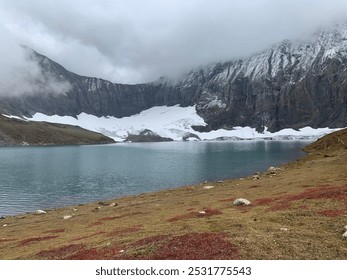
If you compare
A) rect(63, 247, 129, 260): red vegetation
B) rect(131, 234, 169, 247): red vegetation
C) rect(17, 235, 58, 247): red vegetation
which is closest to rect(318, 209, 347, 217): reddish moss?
rect(131, 234, 169, 247): red vegetation

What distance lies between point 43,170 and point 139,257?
420 ft

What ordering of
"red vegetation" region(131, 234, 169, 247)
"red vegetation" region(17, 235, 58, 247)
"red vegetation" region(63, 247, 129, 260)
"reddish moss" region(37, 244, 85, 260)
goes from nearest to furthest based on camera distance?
"red vegetation" region(63, 247, 129, 260), "red vegetation" region(131, 234, 169, 247), "reddish moss" region(37, 244, 85, 260), "red vegetation" region(17, 235, 58, 247)

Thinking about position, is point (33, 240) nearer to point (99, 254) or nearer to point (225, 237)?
point (99, 254)

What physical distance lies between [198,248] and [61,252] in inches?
468

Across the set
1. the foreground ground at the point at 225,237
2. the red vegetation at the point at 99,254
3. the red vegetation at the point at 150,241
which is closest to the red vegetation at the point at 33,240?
the foreground ground at the point at 225,237

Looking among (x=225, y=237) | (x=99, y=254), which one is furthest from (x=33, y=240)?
(x=225, y=237)

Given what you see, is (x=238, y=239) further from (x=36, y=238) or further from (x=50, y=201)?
(x=50, y=201)

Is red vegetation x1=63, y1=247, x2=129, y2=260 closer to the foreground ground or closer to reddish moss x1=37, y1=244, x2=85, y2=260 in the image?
the foreground ground

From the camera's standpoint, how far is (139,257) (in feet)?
73.3

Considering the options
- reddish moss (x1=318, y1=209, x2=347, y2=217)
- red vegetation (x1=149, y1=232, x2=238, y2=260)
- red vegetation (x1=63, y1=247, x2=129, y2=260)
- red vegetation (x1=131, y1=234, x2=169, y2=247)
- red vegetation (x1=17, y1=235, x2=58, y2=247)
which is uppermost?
reddish moss (x1=318, y1=209, x2=347, y2=217)

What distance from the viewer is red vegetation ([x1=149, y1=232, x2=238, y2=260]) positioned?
21328 millimetres

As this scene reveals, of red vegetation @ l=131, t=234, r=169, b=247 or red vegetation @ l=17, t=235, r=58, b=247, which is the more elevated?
red vegetation @ l=131, t=234, r=169, b=247

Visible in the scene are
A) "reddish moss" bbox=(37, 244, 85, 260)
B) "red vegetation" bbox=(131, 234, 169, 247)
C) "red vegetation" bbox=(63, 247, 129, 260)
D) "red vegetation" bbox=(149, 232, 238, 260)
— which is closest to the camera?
"red vegetation" bbox=(149, 232, 238, 260)

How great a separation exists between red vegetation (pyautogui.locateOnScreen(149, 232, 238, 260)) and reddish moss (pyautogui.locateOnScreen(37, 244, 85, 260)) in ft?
26.7
